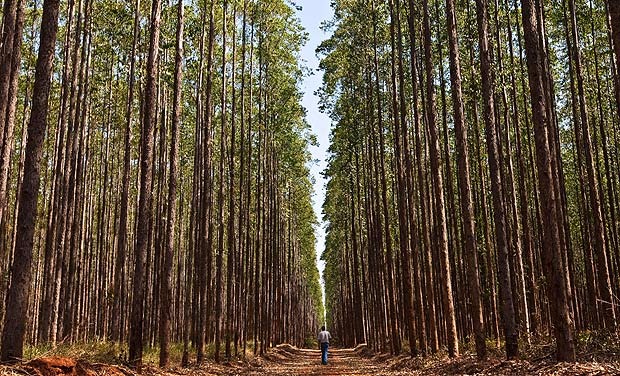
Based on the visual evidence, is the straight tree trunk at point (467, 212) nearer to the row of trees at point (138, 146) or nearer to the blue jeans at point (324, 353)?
the row of trees at point (138, 146)

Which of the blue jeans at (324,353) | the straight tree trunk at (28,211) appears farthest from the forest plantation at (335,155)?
the blue jeans at (324,353)

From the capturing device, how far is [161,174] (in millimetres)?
22188

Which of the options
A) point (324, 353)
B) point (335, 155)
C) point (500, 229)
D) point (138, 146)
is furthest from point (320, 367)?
point (335, 155)

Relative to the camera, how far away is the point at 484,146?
82.4 feet

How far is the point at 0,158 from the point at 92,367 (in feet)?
19.7

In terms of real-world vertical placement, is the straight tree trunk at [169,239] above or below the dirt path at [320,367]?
above

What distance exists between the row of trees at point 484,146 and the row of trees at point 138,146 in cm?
474

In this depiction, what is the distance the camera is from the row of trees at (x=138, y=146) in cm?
1194

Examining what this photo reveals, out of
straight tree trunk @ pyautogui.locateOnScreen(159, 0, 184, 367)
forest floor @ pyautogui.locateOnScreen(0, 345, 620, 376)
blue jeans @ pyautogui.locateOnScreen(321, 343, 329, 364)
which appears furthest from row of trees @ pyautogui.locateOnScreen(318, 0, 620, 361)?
straight tree trunk @ pyautogui.locateOnScreen(159, 0, 184, 367)

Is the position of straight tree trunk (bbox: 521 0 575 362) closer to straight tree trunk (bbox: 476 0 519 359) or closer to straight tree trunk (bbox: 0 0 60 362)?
straight tree trunk (bbox: 476 0 519 359)

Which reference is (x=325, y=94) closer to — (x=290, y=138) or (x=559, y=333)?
(x=290, y=138)

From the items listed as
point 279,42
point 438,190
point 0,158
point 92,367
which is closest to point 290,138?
point 279,42

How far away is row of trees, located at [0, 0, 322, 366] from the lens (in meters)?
11.9

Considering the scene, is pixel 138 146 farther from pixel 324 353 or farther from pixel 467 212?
pixel 467 212
